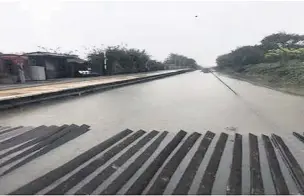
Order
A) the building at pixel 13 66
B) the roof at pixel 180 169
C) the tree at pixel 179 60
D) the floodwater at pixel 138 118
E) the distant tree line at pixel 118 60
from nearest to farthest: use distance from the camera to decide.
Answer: the roof at pixel 180 169 → the floodwater at pixel 138 118 → the building at pixel 13 66 → the distant tree line at pixel 118 60 → the tree at pixel 179 60

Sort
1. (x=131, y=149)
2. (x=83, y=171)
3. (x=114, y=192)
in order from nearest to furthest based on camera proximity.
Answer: (x=114, y=192)
(x=83, y=171)
(x=131, y=149)

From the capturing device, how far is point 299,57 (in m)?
25.7

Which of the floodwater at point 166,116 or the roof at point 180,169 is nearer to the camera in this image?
the roof at point 180,169

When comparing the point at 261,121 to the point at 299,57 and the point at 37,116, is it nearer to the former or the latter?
the point at 37,116

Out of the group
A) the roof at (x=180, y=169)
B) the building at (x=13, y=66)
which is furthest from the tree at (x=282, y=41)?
the roof at (x=180, y=169)

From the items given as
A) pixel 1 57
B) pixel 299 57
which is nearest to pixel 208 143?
pixel 1 57

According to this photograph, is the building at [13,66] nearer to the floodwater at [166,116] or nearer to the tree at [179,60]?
the floodwater at [166,116]

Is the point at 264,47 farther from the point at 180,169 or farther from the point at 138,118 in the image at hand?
the point at 180,169

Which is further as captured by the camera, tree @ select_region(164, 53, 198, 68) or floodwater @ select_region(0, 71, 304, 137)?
tree @ select_region(164, 53, 198, 68)

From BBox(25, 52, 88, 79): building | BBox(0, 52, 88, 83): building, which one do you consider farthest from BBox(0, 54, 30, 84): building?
BBox(25, 52, 88, 79): building

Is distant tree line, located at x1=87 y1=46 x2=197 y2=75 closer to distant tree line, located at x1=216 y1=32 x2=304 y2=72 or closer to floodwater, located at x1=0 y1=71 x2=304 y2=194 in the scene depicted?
distant tree line, located at x1=216 y1=32 x2=304 y2=72

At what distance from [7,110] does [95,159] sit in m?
5.39

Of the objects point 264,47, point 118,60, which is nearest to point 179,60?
point 264,47

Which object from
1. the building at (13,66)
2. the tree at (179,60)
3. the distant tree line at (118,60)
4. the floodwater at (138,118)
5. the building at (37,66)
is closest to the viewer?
the floodwater at (138,118)
